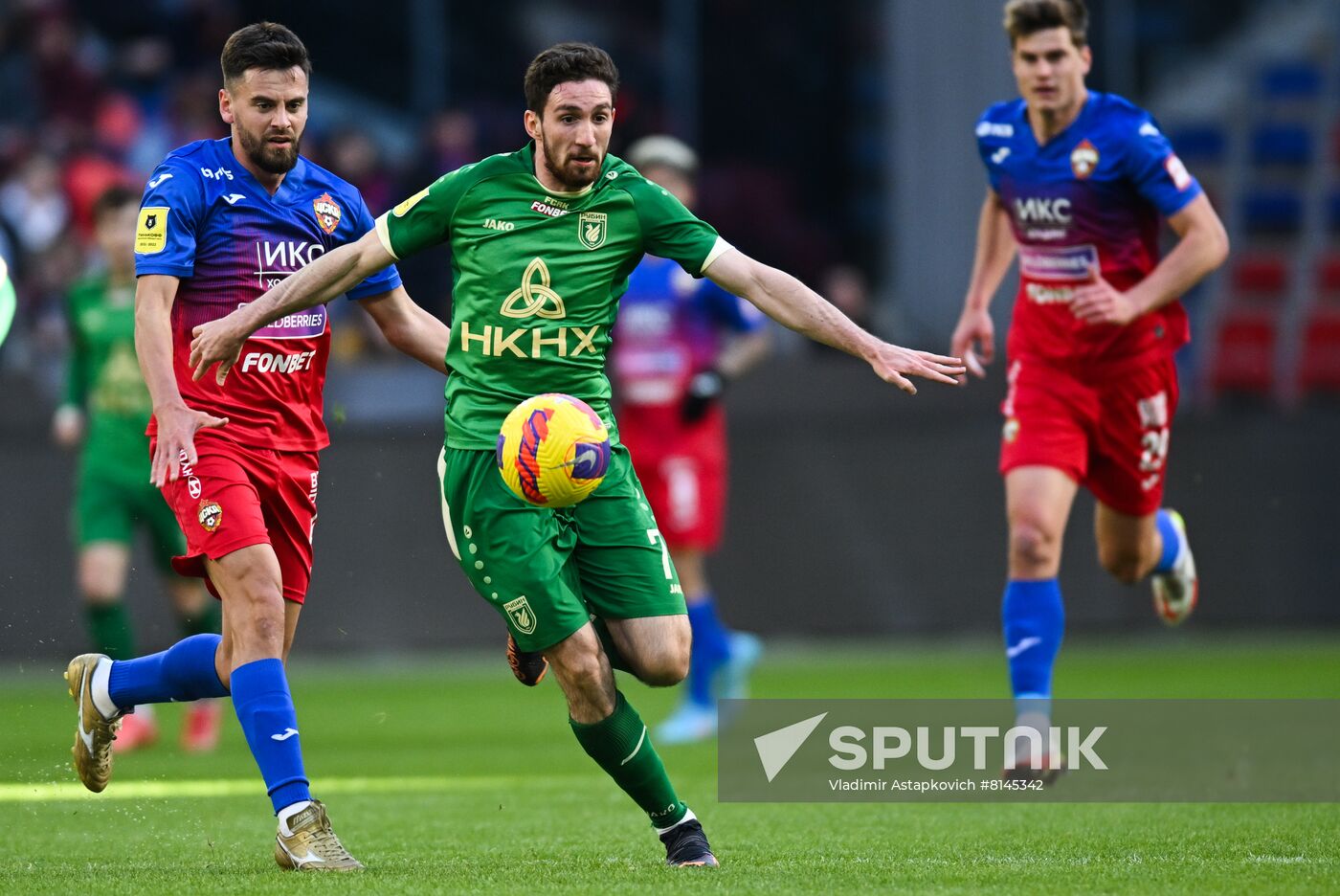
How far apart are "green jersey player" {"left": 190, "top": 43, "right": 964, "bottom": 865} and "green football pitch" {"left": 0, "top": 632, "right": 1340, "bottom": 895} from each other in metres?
0.53

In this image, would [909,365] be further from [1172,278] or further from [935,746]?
[935,746]

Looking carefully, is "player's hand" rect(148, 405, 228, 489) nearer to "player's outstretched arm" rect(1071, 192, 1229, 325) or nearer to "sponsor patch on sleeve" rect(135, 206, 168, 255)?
"sponsor patch on sleeve" rect(135, 206, 168, 255)

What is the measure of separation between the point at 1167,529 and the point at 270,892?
15.7 feet

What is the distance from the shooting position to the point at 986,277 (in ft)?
26.9

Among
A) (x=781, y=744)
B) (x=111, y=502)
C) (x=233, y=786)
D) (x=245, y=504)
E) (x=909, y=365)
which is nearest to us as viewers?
(x=909, y=365)

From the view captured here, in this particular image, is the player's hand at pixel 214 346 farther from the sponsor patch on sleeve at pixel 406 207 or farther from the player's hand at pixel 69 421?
the player's hand at pixel 69 421

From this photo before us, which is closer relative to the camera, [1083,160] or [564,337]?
[564,337]

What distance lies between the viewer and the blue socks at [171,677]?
6480 mm

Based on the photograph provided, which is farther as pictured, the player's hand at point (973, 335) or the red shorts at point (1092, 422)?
the player's hand at point (973, 335)

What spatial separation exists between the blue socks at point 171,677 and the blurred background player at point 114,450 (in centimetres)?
331

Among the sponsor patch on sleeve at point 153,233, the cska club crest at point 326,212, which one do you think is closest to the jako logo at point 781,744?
the cska club crest at point 326,212

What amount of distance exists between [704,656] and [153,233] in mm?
5226

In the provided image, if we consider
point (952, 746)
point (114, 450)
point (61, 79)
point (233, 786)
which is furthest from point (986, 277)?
point (61, 79)

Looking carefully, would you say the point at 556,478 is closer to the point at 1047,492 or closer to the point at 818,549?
the point at 1047,492
